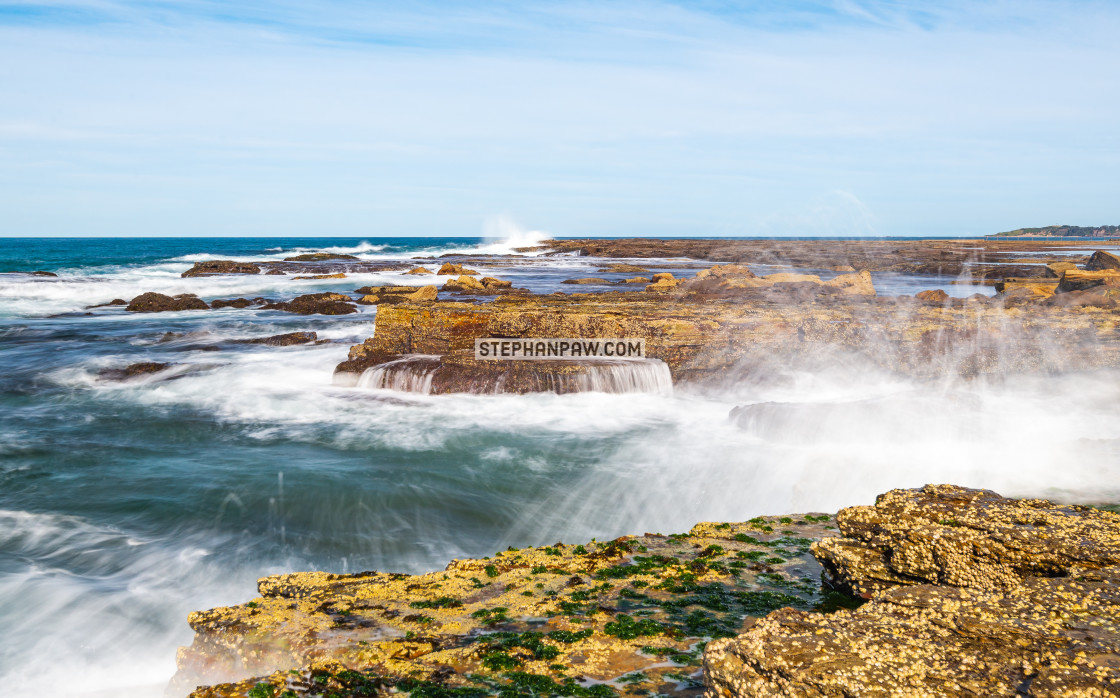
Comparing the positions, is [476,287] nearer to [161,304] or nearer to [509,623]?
[161,304]

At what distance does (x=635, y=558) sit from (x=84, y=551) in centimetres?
683

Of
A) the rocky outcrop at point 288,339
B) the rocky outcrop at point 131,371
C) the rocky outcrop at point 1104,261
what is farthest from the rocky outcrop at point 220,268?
the rocky outcrop at point 1104,261

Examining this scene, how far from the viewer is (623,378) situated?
14320 millimetres

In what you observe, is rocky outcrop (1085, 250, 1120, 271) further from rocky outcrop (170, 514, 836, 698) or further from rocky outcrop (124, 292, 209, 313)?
rocky outcrop (124, 292, 209, 313)

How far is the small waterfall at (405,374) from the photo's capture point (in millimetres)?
14852

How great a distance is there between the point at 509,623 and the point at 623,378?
954 cm

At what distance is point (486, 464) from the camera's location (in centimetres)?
1138

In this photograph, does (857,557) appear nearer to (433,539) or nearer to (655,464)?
(433,539)

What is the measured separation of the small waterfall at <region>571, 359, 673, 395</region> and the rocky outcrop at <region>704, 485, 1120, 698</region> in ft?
30.3

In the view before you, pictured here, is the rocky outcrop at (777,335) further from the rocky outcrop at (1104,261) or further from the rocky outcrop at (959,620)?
the rocky outcrop at (1104,261)

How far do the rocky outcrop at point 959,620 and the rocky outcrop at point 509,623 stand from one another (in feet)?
2.43

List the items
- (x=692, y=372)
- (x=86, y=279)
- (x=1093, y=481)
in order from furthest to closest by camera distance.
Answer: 1. (x=86, y=279)
2. (x=692, y=372)
3. (x=1093, y=481)

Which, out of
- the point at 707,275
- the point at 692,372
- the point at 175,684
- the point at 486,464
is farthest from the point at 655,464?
the point at 707,275

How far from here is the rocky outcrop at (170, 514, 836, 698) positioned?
423cm
